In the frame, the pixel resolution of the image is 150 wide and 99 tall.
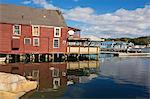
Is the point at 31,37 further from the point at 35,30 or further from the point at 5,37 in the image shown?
the point at 5,37

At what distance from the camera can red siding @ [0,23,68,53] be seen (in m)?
47.1

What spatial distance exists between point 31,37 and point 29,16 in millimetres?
4490

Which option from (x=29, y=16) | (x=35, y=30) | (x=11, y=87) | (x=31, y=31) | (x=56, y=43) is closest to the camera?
(x=11, y=87)

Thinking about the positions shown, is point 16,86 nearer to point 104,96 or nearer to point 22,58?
point 104,96

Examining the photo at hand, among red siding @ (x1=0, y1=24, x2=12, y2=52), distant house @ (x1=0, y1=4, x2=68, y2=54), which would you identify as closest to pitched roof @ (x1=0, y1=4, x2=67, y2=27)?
distant house @ (x1=0, y1=4, x2=68, y2=54)

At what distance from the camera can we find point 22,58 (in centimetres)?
4834

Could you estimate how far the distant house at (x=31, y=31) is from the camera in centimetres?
4738

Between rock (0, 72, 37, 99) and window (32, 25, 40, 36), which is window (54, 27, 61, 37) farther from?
rock (0, 72, 37, 99)

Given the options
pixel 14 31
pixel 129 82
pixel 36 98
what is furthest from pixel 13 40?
pixel 36 98

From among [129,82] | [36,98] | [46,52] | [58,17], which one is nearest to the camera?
[36,98]

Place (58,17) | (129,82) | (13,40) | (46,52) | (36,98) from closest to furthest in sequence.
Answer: (36,98)
(129,82)
(13,40)
(46,52)
(58,17)

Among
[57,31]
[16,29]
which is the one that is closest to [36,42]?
[16,29]

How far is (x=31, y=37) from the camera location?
162 feet

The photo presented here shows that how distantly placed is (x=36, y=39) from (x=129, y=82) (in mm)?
26418
